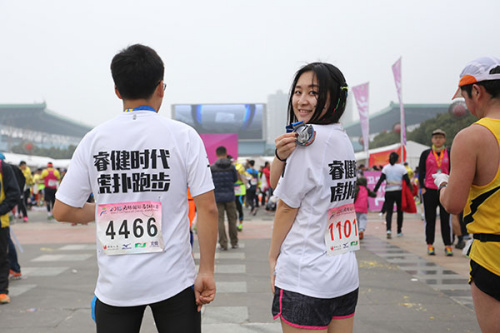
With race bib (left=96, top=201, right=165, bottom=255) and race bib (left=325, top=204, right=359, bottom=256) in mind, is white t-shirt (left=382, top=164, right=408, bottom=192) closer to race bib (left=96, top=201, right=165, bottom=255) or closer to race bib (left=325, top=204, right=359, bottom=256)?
race bib (left=325, top=204, right=359, bottom=256)

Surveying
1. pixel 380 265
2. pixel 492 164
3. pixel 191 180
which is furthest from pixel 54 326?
pixel 380 265

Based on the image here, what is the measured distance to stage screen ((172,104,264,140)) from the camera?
6719 centimetres

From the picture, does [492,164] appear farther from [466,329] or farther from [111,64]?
[466,329]

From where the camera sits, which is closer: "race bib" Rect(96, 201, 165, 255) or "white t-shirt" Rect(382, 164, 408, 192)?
"race bib" Rect(96, 201, 165, 255)

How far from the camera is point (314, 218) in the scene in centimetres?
207

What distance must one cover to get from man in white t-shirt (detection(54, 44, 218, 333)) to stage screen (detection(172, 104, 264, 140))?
6529 cm

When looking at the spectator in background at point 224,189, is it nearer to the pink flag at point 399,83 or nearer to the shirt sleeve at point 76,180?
the shirt sleeve at point 76,180

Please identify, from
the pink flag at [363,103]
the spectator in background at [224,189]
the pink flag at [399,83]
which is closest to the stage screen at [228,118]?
the pink flag at [363,103]

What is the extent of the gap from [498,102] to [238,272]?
4.99 m

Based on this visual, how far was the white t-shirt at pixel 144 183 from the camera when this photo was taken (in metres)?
1.88

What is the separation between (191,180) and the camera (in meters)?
2.00

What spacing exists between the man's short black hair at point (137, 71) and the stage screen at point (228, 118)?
65259 millimetres

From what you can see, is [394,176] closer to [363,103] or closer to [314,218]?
[314,218]

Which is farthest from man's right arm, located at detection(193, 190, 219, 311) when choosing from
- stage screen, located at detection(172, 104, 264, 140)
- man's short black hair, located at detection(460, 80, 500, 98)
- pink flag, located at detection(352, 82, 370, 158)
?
stage screen, located at detection(172, 104, 264, 140)
